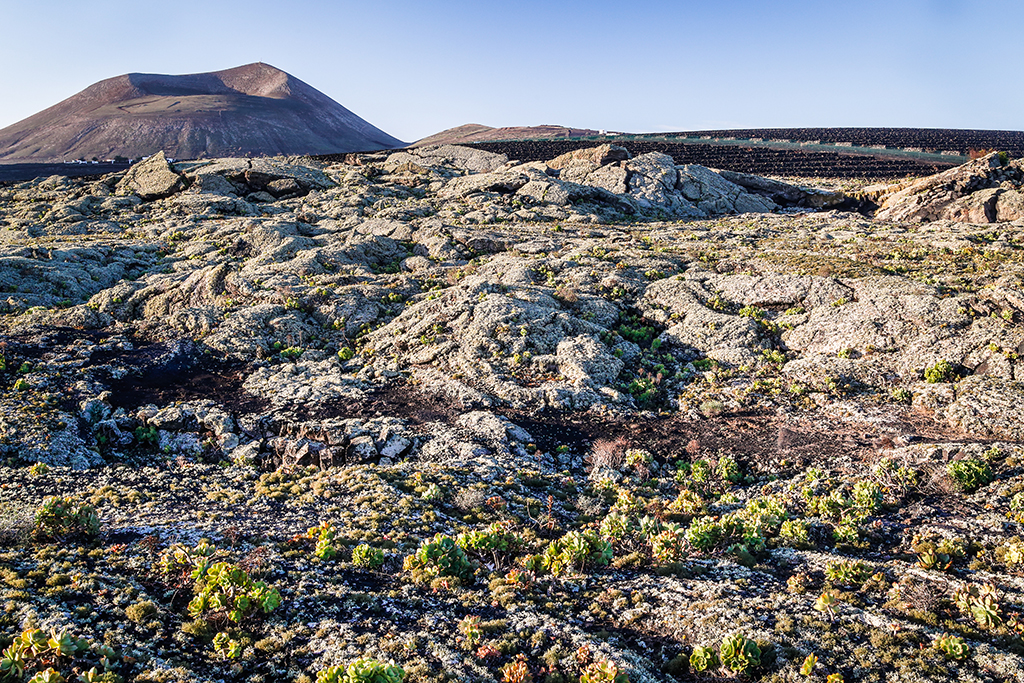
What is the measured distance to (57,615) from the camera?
28.3 feet

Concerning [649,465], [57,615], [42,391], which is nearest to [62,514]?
[57,615]

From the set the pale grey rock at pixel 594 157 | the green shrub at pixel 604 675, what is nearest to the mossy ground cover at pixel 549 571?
the green shrub at pixel 604 675

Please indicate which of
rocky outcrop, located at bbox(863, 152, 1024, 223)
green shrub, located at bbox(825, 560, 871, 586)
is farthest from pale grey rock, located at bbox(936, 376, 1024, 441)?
rocky outcrop, located at bbox(863, 152, 1024, 223)

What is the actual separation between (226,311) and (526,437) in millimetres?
17803

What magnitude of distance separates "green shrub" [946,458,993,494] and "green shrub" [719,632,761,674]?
8.79 metres

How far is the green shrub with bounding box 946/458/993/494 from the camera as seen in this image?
492 inches

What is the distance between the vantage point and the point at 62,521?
11.1 metres

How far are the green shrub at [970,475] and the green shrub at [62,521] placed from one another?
20.5 metres

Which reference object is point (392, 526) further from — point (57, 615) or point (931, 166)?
point (931, 166)

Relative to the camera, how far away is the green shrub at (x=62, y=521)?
432 inches

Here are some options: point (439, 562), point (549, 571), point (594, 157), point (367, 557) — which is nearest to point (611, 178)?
point (594, 157)

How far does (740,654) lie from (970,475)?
9.35 metres

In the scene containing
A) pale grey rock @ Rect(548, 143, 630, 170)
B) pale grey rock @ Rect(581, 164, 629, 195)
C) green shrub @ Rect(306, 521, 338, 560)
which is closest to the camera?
green shrub @ Rect(306, 521, 338, 560)

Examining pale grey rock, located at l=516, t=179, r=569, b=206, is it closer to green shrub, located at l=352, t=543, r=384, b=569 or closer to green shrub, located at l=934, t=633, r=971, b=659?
green shrub, located at l=352, t=543, r=384, b=569
